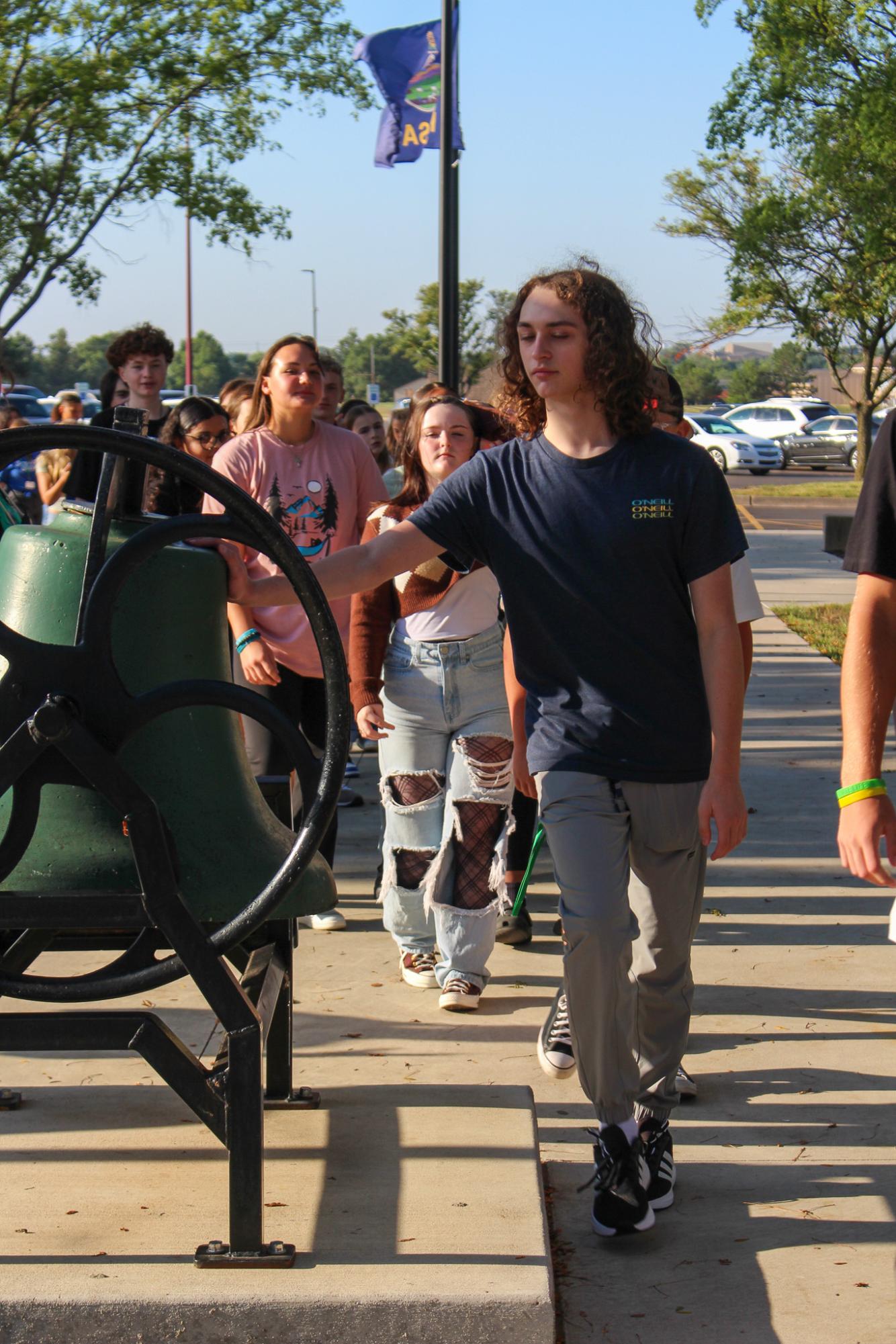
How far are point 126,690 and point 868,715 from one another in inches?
49.9

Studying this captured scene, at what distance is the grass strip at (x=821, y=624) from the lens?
12320 millimetres

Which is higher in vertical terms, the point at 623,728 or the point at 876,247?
the point at 876,247

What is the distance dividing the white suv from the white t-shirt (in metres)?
40.8

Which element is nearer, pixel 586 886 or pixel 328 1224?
pixel 328 1224

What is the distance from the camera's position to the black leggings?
16.7 ft

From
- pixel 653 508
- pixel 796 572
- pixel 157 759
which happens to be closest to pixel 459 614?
pixel 653 508

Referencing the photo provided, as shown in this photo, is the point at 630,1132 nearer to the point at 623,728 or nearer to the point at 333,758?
the point at 623,728

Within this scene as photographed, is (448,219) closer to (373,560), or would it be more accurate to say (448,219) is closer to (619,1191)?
(373,560)

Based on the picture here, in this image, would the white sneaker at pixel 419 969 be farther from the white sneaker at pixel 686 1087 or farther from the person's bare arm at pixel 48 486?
the person's bare arm at pixel 48 486

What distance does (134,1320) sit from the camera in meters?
2.54

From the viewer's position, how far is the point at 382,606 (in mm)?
4895

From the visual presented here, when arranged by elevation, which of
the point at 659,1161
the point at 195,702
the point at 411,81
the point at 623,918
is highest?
the point at 411,81

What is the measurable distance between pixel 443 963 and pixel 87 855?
6.87 feet

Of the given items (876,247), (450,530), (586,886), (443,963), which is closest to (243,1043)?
(586,886)
